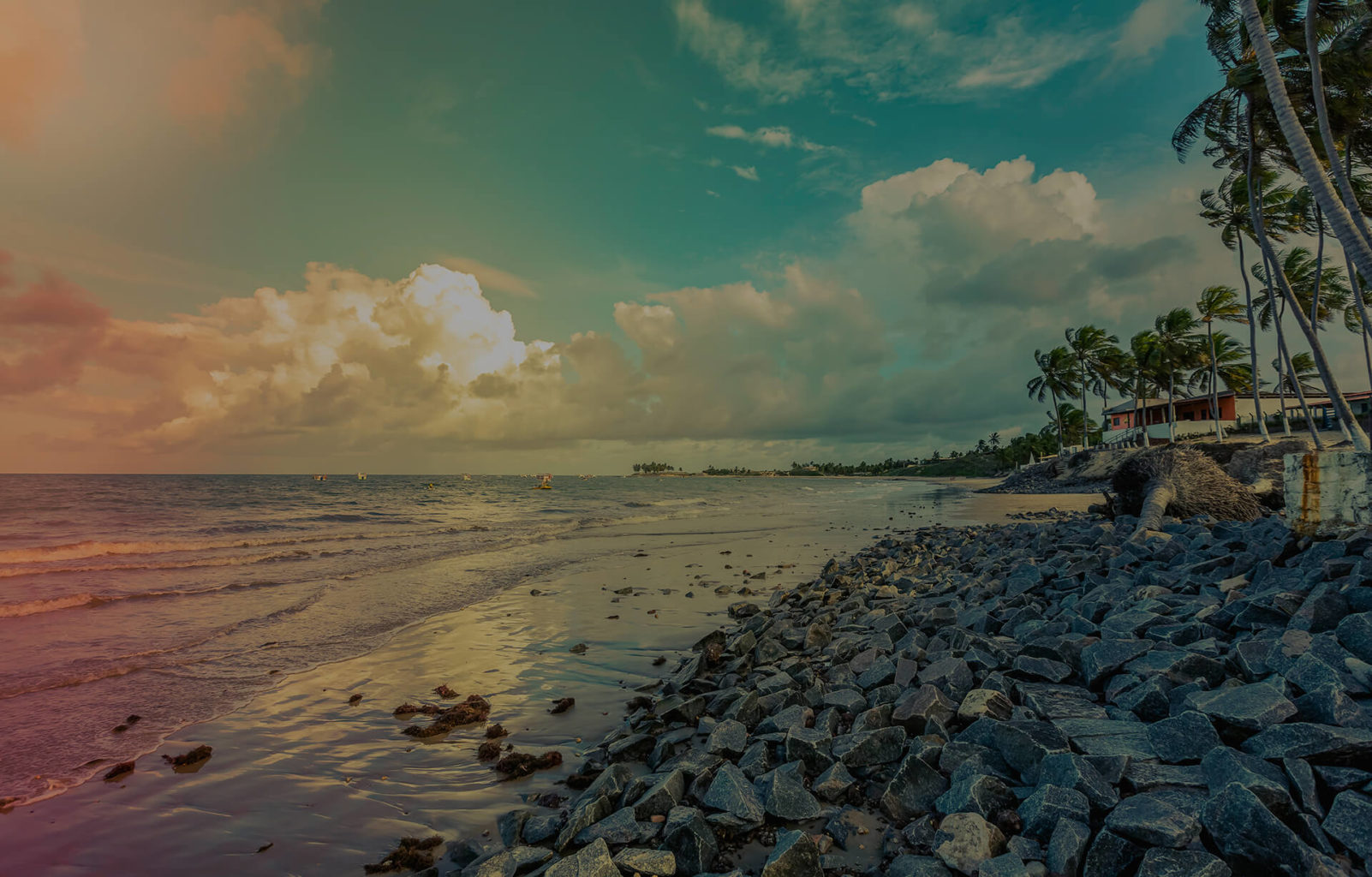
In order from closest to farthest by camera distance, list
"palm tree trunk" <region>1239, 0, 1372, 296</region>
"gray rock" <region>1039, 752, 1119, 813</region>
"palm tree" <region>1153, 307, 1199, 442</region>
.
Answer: "gray rock" <region>1039, 752, 1119, 813</region>
"palm tree trunk" <region>1239, 0, 1372, 296</region>
"palm tree" <region>1153, 307, 1199, 442</region>

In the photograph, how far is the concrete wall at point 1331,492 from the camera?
5949 mm

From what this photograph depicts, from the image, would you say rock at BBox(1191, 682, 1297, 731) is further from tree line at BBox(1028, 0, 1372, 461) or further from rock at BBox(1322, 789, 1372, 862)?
tree line at BBox(1028, 0, 1372, 461)

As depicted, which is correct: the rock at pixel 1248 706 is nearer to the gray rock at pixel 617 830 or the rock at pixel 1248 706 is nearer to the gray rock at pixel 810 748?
the gray rock at pixel 810 748

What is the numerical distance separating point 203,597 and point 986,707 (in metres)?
15.9

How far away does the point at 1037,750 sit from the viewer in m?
3.54

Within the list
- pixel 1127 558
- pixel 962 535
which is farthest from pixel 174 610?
pixel 962 535

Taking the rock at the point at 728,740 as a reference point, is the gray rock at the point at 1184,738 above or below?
above

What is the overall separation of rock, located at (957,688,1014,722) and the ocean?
25.9 feet

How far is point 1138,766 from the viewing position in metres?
3.22

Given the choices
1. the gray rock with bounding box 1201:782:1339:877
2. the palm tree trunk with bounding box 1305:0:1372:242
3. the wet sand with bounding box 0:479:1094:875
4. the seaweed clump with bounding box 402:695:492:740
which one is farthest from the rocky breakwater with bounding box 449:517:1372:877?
the palm tree trunk with bounding box 1305:0:1372:242

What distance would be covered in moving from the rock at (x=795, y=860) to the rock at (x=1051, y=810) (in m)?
1.09

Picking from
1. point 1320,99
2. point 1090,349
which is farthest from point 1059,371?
point 1320,99

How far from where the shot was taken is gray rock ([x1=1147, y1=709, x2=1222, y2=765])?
3.24 metres

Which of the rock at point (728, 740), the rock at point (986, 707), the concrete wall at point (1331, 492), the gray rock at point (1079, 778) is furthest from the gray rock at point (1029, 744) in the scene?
the concrete wall at point (1331, 492)
